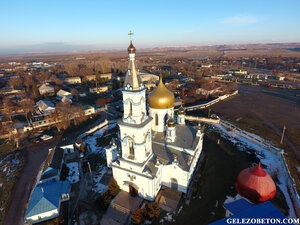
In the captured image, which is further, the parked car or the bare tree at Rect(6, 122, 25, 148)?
the parked car

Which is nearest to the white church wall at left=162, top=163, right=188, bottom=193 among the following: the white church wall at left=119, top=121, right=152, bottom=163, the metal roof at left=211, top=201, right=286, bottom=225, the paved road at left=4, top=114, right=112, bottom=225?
the white church wall at left=119, top=121, right=152, bottom=163

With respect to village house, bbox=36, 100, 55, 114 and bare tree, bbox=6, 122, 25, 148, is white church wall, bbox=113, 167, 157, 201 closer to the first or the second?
bare tree, bbox=6, 122, 25, 148

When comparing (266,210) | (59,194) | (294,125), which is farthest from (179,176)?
(294,125)

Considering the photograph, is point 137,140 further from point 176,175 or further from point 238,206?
point 238,206

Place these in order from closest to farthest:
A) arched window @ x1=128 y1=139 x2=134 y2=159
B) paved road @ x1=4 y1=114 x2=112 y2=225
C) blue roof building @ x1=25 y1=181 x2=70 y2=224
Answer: blue roof building @ x1=25 y1=181 x2=70 y2=224, arched window @ x1=128 y1=139 x2=134 y2=159, paved road @ x1=4 y1=114 x2=112 y2=225

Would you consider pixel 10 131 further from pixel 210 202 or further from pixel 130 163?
pixel 210 202

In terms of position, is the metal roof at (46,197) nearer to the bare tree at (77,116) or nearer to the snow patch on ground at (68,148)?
the snow patch on ground at (68,148)
